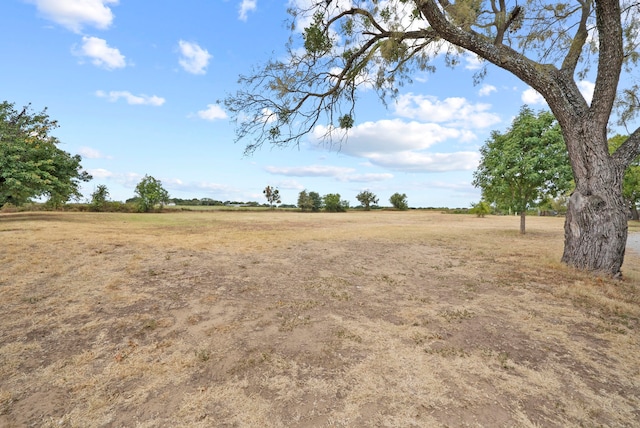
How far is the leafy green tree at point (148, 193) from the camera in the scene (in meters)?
33.2

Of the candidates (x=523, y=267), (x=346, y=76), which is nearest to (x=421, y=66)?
(x=346, y=76)

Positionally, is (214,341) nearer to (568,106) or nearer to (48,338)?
(48,338)

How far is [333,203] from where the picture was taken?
167 feet

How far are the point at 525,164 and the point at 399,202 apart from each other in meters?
38.6

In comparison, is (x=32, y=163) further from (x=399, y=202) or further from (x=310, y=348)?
(x=399, y=202)

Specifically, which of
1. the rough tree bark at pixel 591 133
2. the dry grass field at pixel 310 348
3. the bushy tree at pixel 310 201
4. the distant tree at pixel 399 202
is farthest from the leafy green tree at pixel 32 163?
the distant tree at pixel 399 202

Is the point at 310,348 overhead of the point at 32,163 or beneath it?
beneath

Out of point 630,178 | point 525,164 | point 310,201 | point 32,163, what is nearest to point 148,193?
point 32,163

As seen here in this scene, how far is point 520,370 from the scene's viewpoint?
9.89 feet

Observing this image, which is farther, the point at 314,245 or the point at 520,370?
the point at 314,245

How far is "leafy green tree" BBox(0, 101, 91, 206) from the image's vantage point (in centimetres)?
1744

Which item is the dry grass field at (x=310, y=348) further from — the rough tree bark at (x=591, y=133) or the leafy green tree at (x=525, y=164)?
the leafy green tree at (x=525, y=164)

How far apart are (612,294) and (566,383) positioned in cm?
424

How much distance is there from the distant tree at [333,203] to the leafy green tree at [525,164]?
33726 mm
